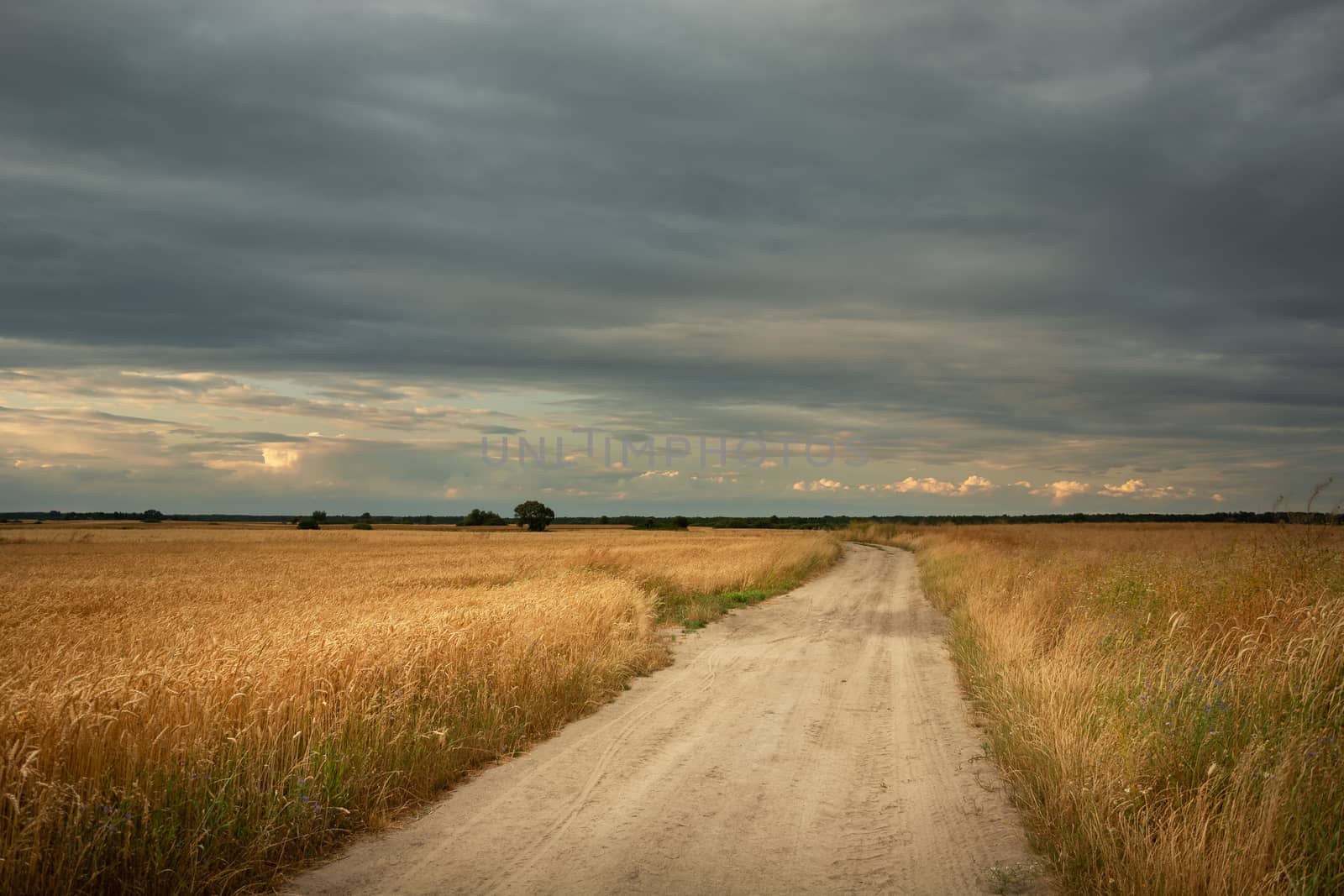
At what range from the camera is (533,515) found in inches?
5448

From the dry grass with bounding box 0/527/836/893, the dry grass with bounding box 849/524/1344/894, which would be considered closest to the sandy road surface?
the dry grass with bounding box 0/527/836/893

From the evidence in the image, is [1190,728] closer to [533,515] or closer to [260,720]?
[260,720]

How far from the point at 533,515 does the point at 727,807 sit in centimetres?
13389

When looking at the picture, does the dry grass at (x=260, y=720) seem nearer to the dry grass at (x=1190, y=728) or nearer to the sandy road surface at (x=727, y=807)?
the sandy road surface at (x=727, y=807)

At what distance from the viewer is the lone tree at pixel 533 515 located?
13775 centimetres

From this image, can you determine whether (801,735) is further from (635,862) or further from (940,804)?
(635,862)

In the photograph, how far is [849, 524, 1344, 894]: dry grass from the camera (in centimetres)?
482

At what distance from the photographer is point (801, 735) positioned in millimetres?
9586

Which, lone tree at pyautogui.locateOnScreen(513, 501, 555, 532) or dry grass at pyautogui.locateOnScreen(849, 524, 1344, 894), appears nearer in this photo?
dry grass at pyautogui.locateOnScreen(849, 524, 1344, 894)

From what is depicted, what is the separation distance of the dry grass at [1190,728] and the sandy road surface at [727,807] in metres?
0.67

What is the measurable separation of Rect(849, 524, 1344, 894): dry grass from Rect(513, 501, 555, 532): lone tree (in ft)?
420

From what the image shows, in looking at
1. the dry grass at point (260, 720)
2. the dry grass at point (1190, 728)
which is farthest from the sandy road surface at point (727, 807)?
the dry grass at point (1190, 728)

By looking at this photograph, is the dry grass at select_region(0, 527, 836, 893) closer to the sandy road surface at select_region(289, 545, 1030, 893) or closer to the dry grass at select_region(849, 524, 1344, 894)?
the sandy road surface at select_region(289, 545, 1030, 893)

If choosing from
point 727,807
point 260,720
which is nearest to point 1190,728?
point 727,807
